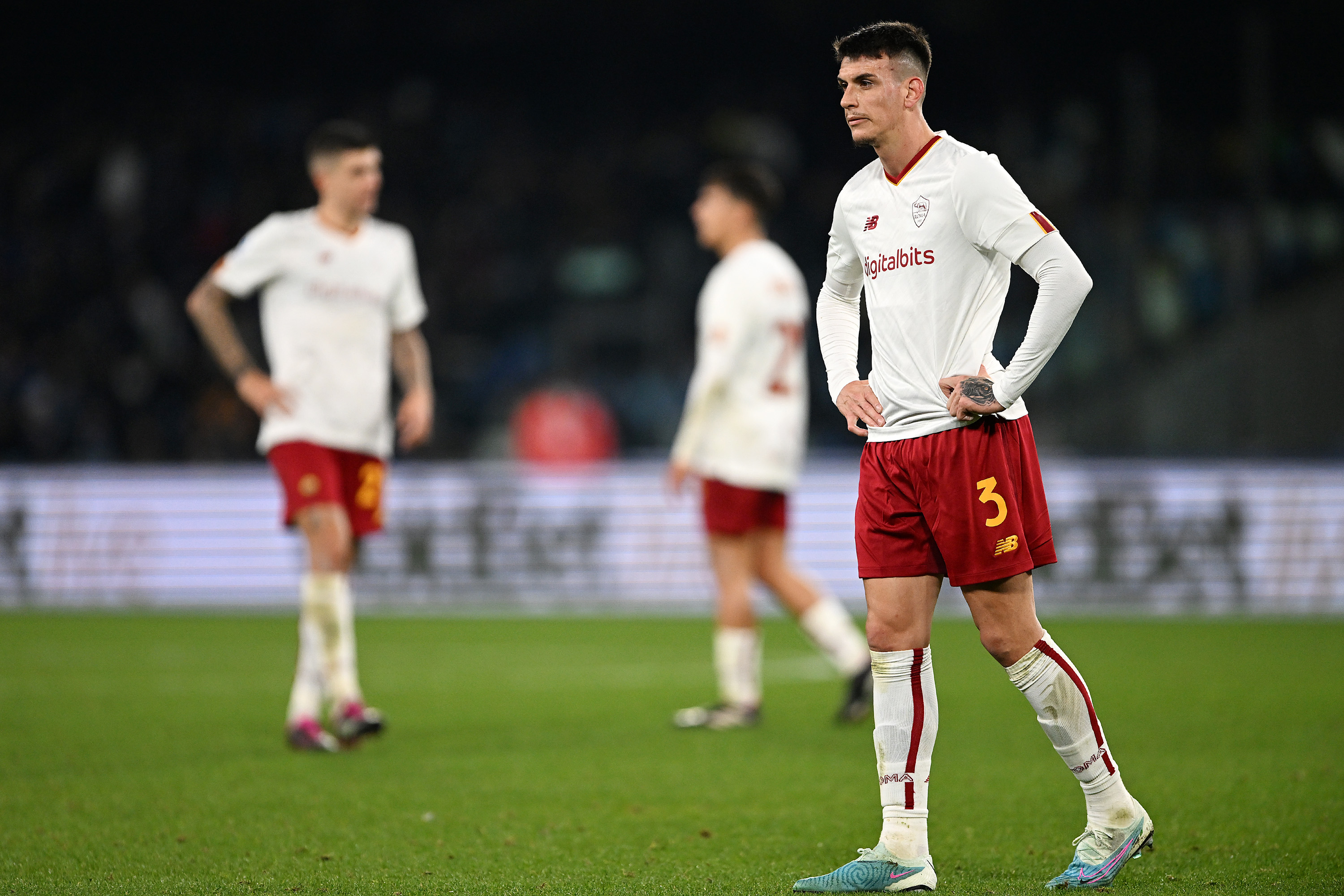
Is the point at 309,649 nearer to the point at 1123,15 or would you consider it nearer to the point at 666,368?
the point at 666,368

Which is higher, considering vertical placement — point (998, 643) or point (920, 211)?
point (920, 211)

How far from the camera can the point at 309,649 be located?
243 inches

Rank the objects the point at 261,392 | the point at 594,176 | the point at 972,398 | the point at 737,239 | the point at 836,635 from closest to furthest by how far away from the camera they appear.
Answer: the point at 972,398
the point at 261,392
the point at 836,635
the point at 737,239
the point at 594,176

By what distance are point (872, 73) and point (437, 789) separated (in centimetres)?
277

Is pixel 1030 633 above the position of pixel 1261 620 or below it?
above

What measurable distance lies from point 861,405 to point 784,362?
132 inches

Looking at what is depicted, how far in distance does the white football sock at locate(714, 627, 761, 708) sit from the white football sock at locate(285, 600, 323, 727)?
175 cm

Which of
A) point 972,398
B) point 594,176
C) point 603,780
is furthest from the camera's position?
point 594,176

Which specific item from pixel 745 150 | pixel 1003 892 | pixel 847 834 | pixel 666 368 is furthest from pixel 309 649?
pixel 745 150

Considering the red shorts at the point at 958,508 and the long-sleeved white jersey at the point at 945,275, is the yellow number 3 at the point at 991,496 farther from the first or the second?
the long-sleeved white jersey at the point at 945,275

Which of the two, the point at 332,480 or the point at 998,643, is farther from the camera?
the point at 332,480

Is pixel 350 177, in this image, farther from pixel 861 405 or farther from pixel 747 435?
pixel 861 405

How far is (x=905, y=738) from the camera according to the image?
12.0ft

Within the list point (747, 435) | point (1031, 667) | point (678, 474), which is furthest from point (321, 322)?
point (1031, 667)
